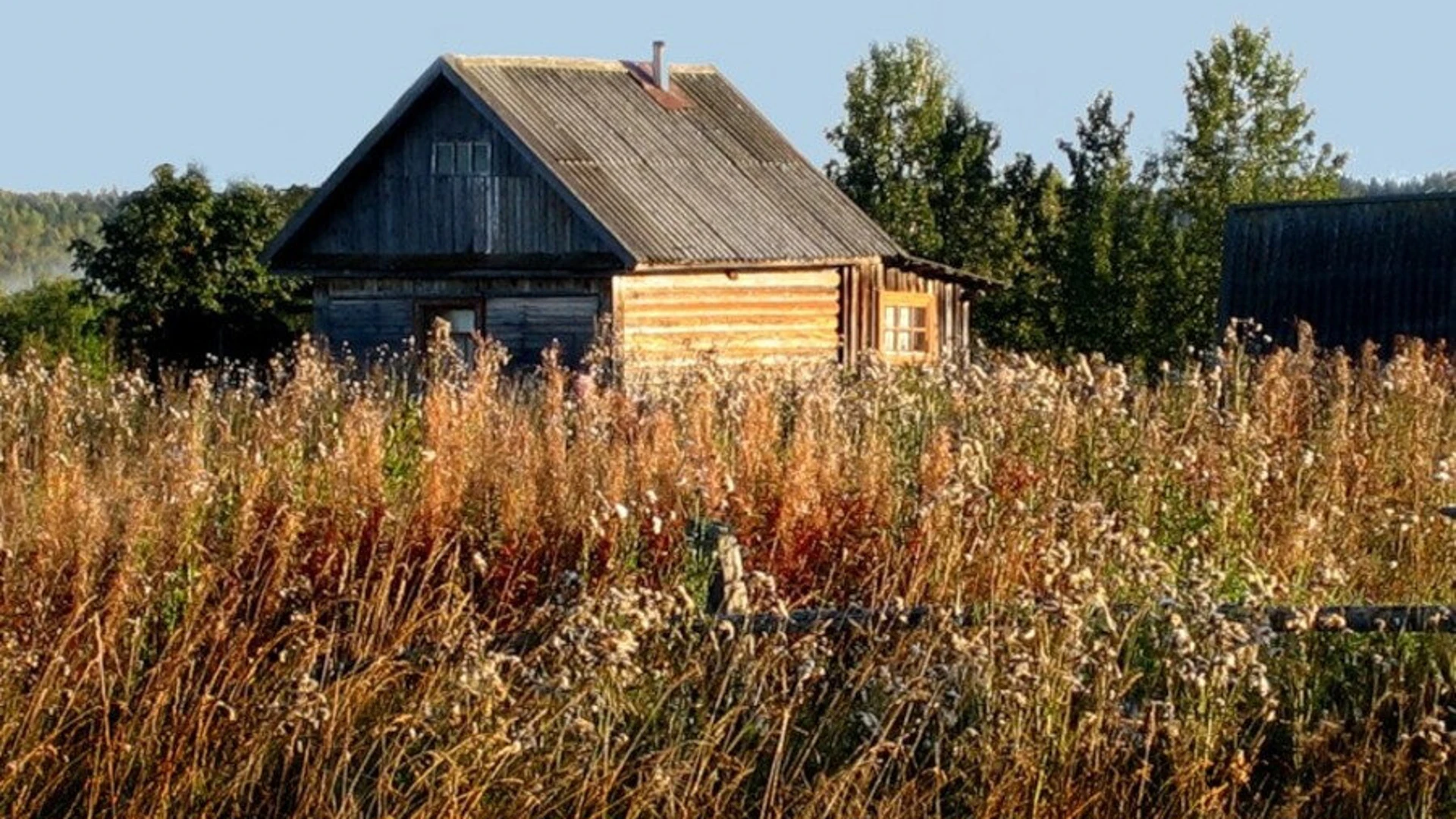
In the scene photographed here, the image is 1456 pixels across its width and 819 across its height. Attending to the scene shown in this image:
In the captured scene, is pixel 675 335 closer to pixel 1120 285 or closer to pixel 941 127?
pixel 1120 285

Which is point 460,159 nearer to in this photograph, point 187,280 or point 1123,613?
point 187,280

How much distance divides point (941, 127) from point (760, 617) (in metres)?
40.0

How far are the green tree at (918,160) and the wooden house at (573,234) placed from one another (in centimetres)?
1462

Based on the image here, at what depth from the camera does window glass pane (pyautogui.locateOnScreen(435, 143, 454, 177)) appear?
26.9 metres

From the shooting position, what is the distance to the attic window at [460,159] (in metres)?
26.6

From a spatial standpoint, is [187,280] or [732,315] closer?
[732,315]

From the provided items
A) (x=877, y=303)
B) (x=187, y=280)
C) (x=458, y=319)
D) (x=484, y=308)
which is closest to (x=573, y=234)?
(x=484, y=308)

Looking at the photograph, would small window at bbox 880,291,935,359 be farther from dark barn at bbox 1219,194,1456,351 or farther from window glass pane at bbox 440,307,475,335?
window glass pane at bbox 440,307,475,335

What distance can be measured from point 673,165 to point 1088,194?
18254 mm

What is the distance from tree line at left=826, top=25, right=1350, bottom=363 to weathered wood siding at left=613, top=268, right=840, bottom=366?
1285 centimetres

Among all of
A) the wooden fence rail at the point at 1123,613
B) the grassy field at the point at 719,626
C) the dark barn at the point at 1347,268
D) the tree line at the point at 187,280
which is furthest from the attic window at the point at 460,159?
the wooden fence rail at the point at 1123,613

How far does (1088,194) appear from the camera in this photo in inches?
1762

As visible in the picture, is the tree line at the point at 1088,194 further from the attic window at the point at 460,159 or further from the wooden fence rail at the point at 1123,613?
the wooden fence rail at the point at 1123,613

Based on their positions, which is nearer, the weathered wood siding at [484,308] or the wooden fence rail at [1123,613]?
the wooden fence rail at [1123,613]
